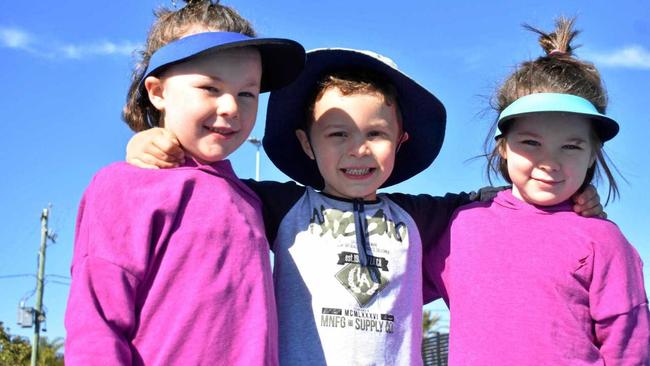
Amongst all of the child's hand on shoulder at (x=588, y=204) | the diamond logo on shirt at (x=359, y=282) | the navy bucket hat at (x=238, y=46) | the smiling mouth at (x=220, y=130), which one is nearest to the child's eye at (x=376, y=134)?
the navy bucket hat at (x=238, y=46)

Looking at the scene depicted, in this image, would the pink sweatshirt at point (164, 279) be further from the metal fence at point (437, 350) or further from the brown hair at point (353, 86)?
the metal fence at point (437, 350)

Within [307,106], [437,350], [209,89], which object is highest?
[307,106]

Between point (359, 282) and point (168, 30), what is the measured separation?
125cm

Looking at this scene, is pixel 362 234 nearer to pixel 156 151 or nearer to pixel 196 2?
pixel 156 151

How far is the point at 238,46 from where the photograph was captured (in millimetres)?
3229

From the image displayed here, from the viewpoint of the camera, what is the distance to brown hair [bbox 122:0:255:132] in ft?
11.1

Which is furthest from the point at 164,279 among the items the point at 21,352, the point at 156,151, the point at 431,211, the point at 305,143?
the point at 21,352

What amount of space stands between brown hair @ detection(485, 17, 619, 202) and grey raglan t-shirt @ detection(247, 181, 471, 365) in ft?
2.16

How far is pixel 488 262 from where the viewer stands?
3.72 m

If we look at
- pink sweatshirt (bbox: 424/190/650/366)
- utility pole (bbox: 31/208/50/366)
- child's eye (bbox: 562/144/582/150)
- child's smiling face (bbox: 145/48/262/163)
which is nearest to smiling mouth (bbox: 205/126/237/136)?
child's smiling face (bbox: 145/48/262/163)

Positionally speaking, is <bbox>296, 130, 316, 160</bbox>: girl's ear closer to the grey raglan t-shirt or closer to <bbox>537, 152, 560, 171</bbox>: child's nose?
the grey raglan t-shirt

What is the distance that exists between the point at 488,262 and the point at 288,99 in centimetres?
111

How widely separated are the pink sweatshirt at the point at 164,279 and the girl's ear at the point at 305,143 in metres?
0.74

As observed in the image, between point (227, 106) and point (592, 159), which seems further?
point (592, 159)
